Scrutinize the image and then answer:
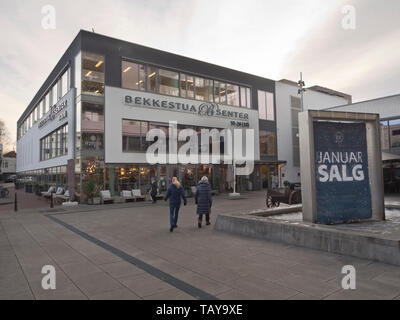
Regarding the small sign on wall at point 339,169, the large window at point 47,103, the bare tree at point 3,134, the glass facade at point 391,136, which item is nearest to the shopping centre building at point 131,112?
the large window at point 47,103

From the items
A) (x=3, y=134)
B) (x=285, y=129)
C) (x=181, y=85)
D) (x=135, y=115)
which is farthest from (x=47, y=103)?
(x=3, y=134)

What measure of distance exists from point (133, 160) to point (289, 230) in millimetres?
15376

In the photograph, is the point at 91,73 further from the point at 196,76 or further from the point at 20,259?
the point at 20,259

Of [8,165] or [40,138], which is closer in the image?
[40,138]

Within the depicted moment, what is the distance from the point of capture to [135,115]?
20.9 meters

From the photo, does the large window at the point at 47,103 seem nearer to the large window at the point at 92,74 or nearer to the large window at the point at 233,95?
the large window at the point at 92,74

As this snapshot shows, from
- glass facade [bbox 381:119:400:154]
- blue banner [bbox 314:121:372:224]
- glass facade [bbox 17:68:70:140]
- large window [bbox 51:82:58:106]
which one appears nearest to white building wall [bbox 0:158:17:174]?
glass facade [bbox 17:68:70:140]

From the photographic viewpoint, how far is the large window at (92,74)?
19344mm

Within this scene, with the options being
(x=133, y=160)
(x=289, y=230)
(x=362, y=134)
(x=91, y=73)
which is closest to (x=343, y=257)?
(x=289, y=230)

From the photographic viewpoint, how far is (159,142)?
22.1 meters

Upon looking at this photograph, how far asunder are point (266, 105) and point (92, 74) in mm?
18280

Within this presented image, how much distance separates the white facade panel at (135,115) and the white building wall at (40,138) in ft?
9.19

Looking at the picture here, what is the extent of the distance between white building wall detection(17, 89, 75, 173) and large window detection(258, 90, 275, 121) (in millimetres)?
18208

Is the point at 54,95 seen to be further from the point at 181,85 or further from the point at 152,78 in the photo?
the point at 181,85
